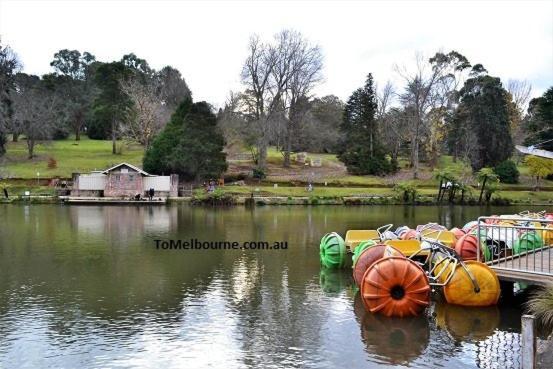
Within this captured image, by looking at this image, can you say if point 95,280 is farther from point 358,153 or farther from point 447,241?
point 358,153

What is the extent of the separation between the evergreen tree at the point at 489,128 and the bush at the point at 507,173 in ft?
8.77

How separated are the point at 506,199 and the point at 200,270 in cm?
4505

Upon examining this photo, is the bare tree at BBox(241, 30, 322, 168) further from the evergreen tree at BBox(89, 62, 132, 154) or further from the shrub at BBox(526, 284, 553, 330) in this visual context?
the shrub at BBox(526, 284, 553, 330)

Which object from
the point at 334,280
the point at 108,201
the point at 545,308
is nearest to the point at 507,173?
the point at 108,201

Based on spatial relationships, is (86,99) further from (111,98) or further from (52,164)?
(52,164)

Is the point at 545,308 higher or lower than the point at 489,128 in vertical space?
lower

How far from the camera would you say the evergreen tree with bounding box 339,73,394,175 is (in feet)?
224

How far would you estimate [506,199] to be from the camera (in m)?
56.8

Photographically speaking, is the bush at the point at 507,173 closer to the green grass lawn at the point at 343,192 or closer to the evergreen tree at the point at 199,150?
the green grass lawn at the point at 343,192

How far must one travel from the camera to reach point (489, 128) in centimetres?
6888

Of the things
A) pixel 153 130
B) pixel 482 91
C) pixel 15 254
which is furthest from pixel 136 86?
pixel 15 254

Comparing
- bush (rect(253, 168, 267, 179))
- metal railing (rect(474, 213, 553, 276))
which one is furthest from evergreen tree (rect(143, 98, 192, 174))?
metal railing (rect(474, 213, 553, 276))

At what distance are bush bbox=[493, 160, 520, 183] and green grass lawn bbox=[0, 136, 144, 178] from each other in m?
43.2

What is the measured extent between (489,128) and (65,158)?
176 feet
